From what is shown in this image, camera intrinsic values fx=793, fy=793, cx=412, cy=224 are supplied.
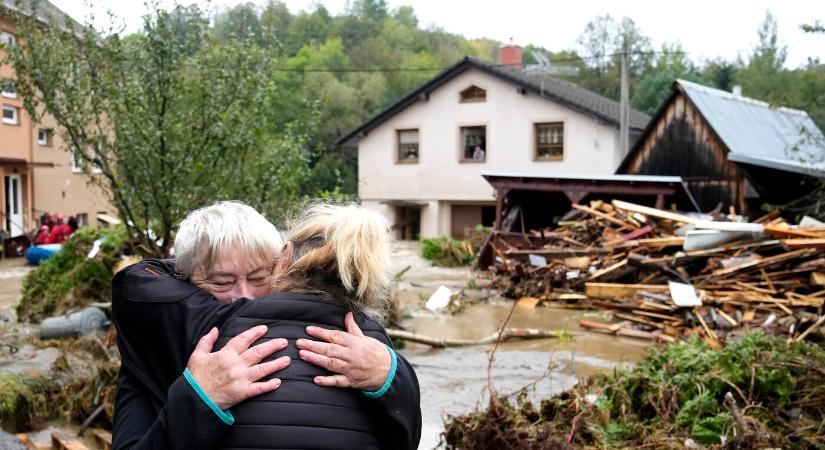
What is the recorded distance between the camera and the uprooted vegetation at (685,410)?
17.6 feet

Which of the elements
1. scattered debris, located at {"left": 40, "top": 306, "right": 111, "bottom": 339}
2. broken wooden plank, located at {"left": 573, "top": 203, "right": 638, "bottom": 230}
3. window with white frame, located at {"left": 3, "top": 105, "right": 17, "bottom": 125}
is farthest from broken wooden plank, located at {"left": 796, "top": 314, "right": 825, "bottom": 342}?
window with white frame, located at {"left": 3, "top": 105, "right": 17, "bottom": 125}

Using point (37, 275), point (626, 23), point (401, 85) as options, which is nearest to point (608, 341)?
point (37, 275)

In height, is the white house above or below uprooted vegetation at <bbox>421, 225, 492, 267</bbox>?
above

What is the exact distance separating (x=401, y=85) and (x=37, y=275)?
52.2m

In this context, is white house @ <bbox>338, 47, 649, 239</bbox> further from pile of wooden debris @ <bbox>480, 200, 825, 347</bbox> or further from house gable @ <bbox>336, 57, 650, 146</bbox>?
pile of wooden debris @ <bbox>480, 200, 825, 347</bbox>

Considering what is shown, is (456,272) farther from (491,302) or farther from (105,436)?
(105,436)

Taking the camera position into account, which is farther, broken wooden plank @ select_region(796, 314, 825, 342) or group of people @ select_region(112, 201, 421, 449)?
broken wooden plank @ select_region(796, 314, 825, 342)

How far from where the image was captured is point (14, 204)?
29.8 m

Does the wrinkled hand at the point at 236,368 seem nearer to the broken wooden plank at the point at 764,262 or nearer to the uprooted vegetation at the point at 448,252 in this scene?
the broken wooden plank at the point at 764,262

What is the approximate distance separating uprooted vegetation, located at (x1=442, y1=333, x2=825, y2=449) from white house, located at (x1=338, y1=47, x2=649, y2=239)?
974 inches

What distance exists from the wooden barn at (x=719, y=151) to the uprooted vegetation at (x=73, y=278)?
15250 mm

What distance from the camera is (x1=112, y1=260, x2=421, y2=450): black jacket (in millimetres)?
2189

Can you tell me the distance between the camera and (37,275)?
534 inches

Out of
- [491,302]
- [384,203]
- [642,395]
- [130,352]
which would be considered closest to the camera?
[130,352]
